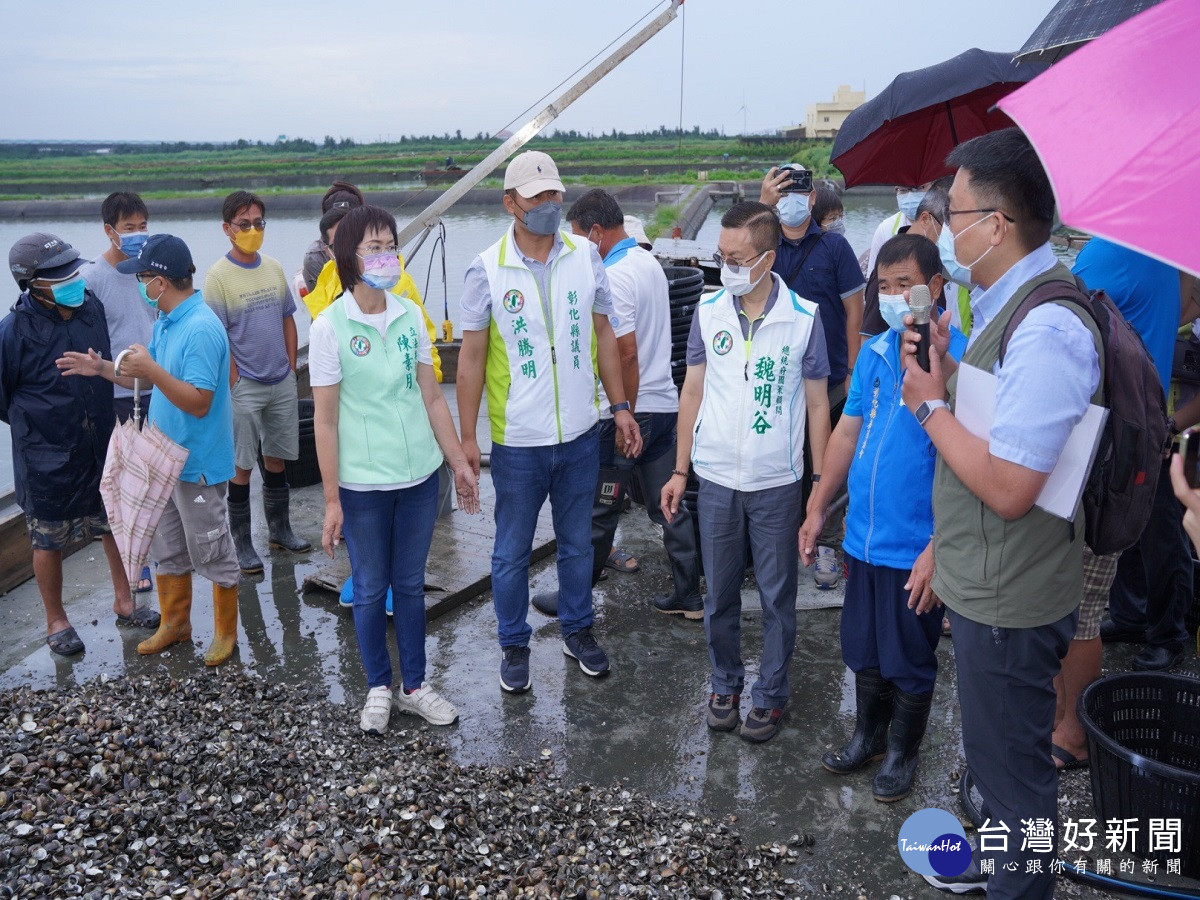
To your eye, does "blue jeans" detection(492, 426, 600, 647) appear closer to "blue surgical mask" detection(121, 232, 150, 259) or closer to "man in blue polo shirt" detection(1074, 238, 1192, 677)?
"man in blue polo shirt" detection(1074, 238, 1192, 677)

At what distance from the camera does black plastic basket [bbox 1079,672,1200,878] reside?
106 inches

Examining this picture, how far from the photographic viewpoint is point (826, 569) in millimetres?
4801

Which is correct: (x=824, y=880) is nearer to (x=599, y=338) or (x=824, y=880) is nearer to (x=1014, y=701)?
(x=1014, y=701)

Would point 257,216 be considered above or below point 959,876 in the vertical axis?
above

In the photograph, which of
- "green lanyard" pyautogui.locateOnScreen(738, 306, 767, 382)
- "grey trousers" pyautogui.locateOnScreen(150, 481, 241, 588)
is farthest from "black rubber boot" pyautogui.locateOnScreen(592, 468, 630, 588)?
"grey trousers" pyautogui.locateOnScreen(150, 481, 241, 588)

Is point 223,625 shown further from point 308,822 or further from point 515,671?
point 308,822

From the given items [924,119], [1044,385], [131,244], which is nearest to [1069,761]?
[1044,385]

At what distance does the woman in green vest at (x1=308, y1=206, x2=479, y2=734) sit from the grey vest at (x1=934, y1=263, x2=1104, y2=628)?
6.69ft

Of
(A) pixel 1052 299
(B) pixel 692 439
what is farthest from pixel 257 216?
(A) pixel 1052 299

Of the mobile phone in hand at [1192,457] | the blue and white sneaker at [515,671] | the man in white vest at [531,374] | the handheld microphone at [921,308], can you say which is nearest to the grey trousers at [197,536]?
the man in white vest at [531,374]

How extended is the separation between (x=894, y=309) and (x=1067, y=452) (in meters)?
0.88

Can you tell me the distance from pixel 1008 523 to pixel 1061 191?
0.86 meters

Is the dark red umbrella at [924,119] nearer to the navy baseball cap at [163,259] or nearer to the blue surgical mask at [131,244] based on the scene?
the navy baseball cap at [163,259]

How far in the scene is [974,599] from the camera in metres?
2.29
